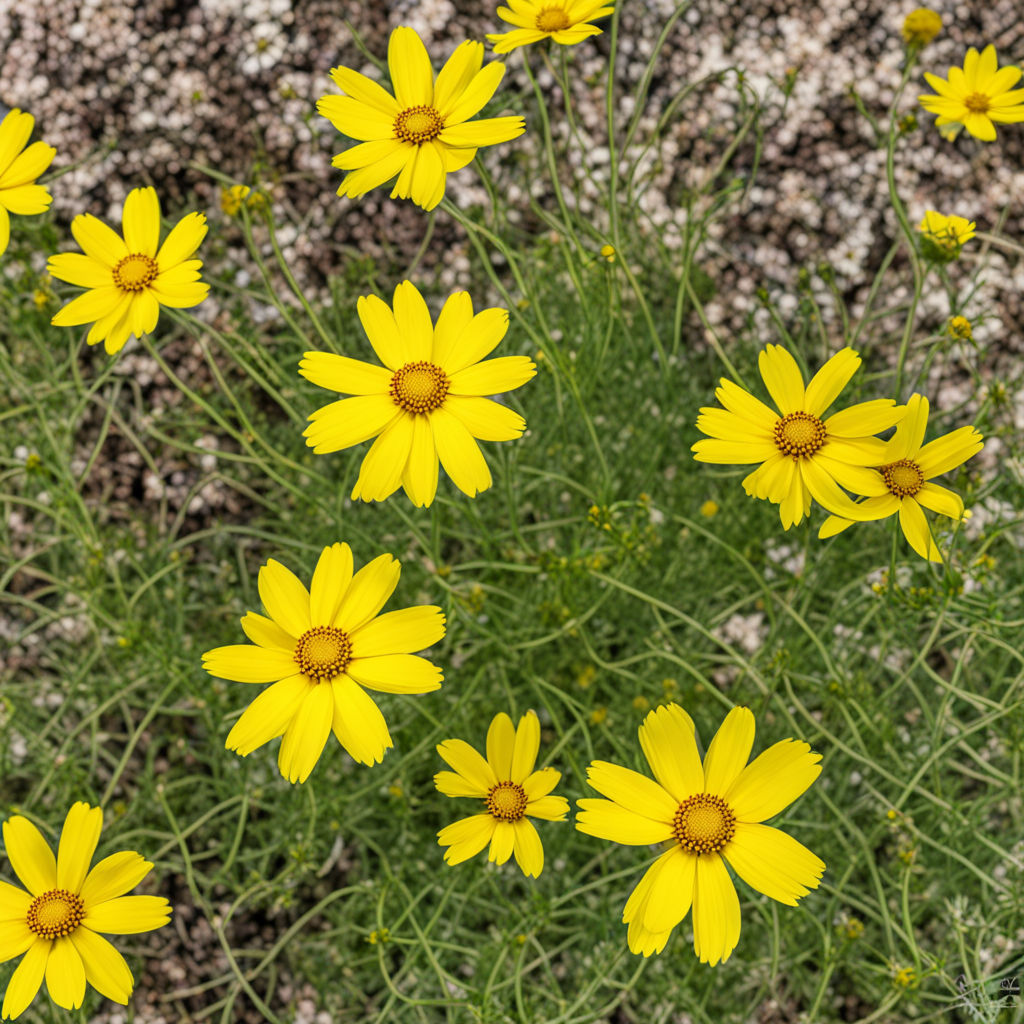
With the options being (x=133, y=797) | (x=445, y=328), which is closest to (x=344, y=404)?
(x=445, y=328)

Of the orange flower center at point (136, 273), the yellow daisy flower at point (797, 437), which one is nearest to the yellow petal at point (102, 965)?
the orange flower center at point (136, 273)

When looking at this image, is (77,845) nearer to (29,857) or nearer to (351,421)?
(29,857)

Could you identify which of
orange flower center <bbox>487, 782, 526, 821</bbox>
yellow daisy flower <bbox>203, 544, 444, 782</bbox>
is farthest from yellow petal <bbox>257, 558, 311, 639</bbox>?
orange flower center <bbox>487, 782, 526, 821</bbox>

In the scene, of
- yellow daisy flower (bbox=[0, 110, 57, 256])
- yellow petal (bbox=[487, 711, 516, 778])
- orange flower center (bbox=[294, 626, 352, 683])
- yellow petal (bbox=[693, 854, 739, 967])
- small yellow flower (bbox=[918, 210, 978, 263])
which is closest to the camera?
yellow petal (bbox=[693, 854, 739, 967])

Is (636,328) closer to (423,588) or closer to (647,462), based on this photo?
(647,462)

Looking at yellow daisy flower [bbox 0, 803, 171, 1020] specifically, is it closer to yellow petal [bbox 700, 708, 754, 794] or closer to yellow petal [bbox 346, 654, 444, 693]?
yellow petal [bbox 346, 654, 444, 693]

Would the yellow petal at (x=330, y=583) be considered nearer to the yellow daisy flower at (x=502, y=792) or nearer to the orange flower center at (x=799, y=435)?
the yellow daisy flower at (x=502, y=792)
